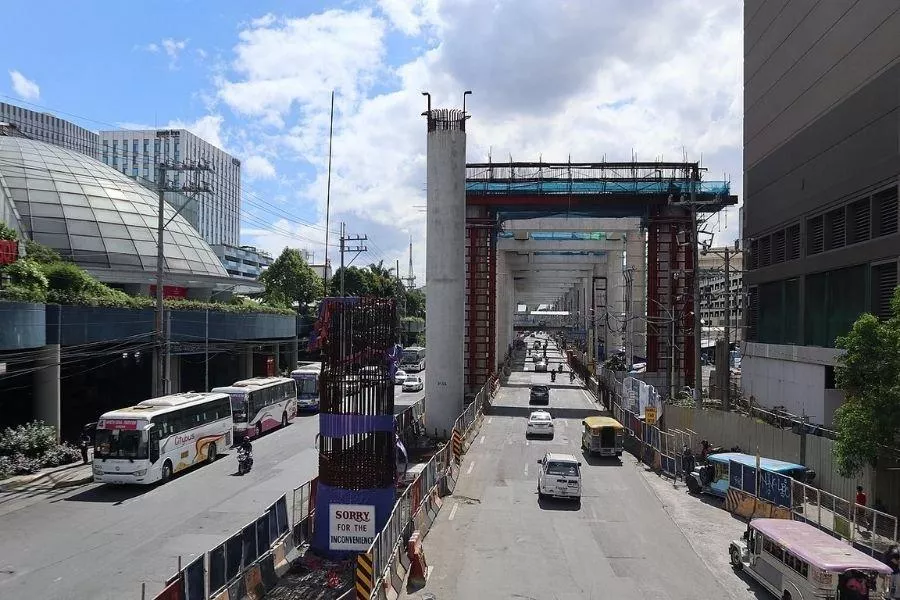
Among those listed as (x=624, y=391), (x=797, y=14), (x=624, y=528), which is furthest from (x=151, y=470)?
(x=797, y=14)

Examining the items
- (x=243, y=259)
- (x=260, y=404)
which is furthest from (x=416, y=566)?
(x=243, y=259)

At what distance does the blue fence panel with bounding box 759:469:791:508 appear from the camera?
2103cm

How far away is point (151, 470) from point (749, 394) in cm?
3503

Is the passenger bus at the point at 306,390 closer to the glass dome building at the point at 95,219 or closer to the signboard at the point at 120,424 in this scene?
the glass dome building at the point at 95,219

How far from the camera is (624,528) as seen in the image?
21.4 metres

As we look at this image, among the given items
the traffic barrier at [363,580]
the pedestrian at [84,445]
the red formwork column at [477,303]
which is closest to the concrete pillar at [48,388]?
the pedestrian at [84,445]

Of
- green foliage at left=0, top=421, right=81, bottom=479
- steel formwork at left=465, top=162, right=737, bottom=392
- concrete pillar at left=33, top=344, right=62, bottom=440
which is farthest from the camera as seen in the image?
steel formwork at left=465, top=162, right=737, bottom=392

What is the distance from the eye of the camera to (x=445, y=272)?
39.9 meters

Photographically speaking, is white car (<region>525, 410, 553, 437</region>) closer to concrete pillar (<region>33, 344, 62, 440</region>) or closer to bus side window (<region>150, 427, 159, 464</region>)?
bus side window (<region>150, 427, 159, 464</region>)

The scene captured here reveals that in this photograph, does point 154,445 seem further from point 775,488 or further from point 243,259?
point 243,259

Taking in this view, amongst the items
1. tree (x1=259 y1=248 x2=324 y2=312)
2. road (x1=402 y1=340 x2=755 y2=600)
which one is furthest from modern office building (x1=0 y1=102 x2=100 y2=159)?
road (x1=402 y1=340 x2=755 y2=600)

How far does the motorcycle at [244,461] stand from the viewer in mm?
29513

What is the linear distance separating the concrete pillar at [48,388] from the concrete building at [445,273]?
1831cm

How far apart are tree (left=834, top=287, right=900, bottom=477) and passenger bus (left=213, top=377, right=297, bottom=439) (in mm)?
27549
